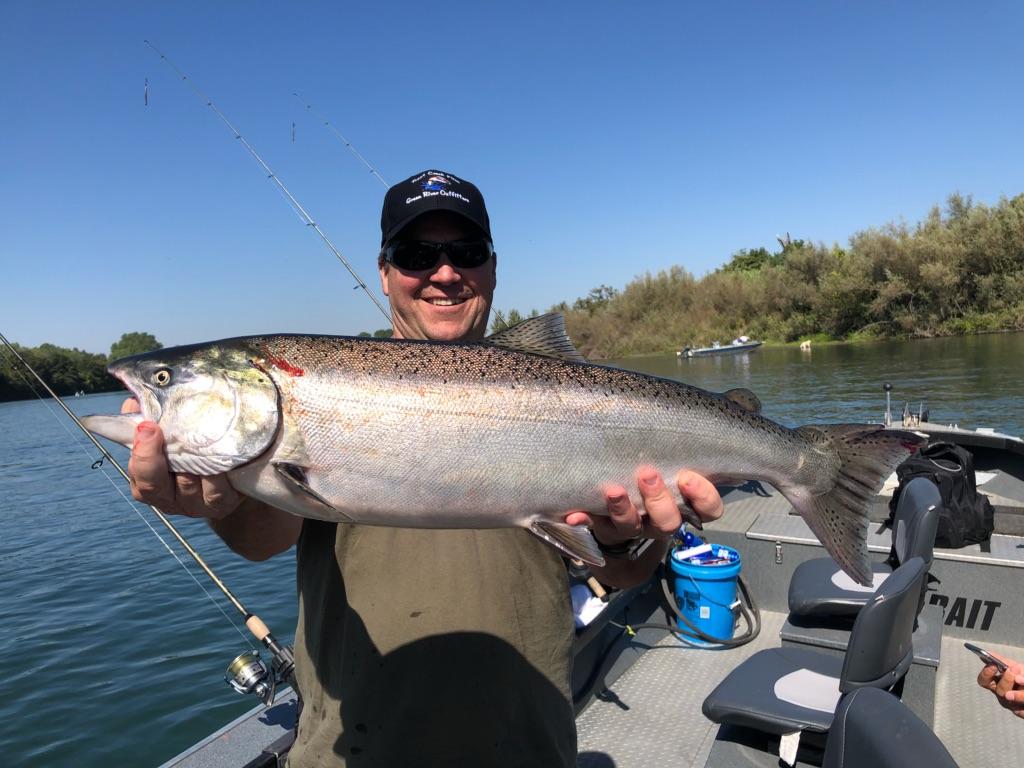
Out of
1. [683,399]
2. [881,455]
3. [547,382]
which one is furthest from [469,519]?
[881,455]

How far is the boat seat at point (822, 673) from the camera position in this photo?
3.66 m

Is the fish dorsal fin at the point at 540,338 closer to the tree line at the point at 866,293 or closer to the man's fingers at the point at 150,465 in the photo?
the man's fingers at the point at 150,465

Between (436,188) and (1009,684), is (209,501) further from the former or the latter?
(1009,684)

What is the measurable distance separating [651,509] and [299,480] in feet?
4.12

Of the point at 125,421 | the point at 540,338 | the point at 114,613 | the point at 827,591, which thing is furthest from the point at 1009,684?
the point at 114,613

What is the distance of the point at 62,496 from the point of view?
20.0m

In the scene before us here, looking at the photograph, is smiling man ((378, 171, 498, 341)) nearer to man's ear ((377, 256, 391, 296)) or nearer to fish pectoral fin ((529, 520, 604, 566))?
man's ear ((377, 256, 391, 296))

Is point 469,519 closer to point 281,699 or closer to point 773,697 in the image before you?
point 773,697

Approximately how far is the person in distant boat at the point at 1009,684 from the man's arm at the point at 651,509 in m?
3.30

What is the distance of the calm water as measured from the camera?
804cm

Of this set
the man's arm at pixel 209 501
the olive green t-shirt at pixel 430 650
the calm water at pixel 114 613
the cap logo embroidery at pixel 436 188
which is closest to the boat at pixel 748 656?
the olive green t-shirt at pixel 430 650

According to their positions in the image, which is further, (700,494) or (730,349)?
(730,349)

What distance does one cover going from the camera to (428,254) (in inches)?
118

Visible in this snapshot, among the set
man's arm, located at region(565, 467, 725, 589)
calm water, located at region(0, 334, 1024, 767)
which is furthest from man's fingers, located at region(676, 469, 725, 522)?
Result: calm water, located at region(0, 334, 1024, 767)
